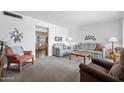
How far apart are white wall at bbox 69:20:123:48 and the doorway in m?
2.84

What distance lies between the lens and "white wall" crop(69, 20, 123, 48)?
216 inches

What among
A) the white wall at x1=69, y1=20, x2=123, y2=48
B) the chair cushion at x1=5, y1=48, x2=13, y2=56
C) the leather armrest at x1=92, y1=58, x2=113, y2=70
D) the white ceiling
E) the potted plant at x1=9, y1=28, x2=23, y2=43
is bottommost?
the leather armrest at x1=92, y1=58, x2=113, y2=70

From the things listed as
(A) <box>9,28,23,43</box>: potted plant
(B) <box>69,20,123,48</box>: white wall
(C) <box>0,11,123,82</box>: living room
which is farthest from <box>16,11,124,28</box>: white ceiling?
(B) <box>69,20,123,48</box>: white wall

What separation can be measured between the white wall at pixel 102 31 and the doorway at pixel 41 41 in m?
2.84

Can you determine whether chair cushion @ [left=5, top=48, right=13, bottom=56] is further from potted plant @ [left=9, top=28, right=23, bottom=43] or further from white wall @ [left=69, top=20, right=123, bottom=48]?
white wall @ [left=69, top=20, right=123, bottom=48]

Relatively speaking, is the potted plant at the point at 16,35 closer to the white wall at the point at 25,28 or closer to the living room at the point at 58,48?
the living room at the point at 58,48

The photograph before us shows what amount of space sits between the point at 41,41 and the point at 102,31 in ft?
13.3

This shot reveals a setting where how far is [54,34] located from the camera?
6.31m

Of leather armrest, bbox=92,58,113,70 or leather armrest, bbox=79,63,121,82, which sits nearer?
leather armrest, bbox=79,63,121,82

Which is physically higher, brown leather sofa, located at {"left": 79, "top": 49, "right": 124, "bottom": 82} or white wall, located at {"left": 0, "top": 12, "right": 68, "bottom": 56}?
white wall, located at {"left": 0, "top": 12, "right": 68, "bottom": 56}
